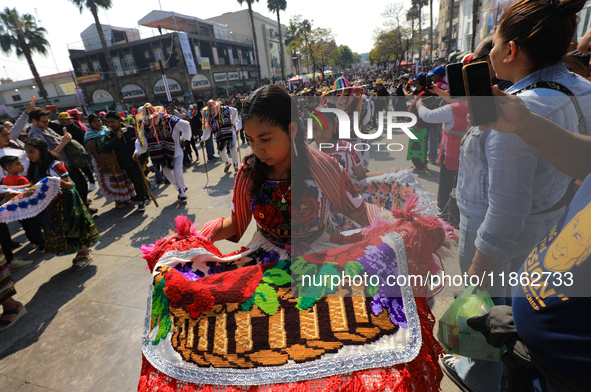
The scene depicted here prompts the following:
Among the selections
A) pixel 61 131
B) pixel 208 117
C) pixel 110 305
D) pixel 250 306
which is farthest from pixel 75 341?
pixel 61 131

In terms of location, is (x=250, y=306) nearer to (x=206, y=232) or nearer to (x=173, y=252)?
(x=173, y=252)

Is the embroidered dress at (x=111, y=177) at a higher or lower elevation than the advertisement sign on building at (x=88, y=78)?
lower

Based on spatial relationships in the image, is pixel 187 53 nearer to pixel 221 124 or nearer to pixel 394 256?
pixel 221 124

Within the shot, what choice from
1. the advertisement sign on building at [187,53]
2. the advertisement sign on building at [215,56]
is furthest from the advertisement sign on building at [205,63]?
the advertisement sign on building at [215,56]

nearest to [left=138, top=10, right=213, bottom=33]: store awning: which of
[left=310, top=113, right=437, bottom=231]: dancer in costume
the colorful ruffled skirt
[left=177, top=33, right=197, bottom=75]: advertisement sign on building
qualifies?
[left=177, top=33, right=197, bottom=75]: advertisement sign on building

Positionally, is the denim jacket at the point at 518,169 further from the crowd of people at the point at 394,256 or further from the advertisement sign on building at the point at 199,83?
the advertisement sign on building at the point at 199,83

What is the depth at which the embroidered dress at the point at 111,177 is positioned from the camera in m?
6.14

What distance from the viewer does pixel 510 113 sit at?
2.91ft

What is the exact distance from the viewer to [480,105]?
87 centimetres

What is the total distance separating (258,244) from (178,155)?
4.97m

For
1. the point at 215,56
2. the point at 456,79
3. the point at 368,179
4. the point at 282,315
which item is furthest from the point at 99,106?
the point at 456,79

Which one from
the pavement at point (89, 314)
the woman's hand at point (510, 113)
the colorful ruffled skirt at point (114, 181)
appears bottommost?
the pavement at point (89, 314)

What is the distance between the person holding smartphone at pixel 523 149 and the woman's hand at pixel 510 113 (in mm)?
300

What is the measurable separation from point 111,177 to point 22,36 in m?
30.9
